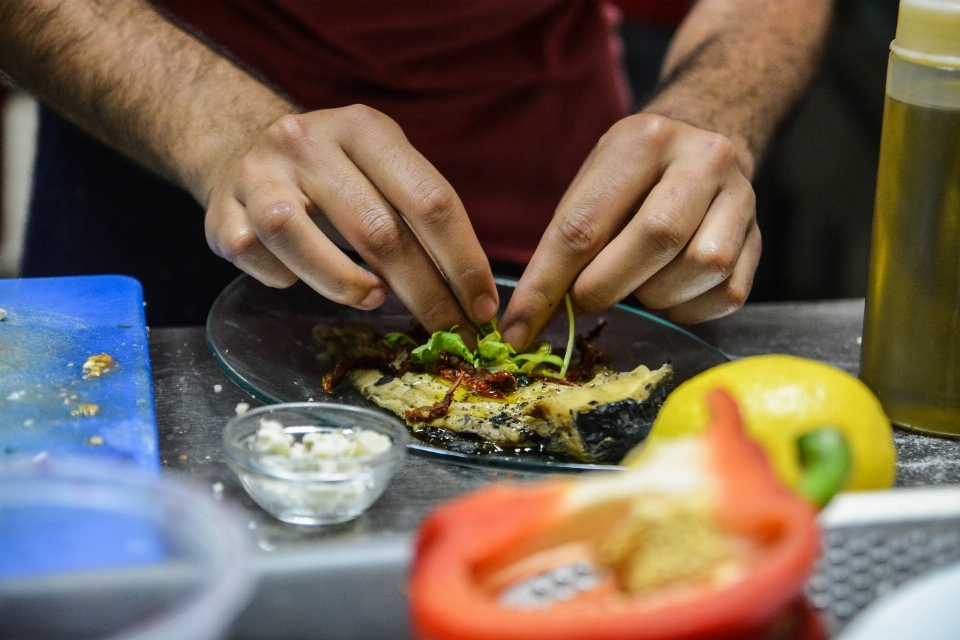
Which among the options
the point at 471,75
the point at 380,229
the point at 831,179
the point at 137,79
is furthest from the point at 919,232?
the point at 831,179

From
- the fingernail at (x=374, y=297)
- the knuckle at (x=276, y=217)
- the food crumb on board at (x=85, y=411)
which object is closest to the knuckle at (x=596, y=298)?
the fingernail at (x=374, y=297)

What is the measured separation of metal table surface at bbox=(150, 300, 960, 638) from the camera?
64 centimetres

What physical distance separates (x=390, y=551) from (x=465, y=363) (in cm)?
61

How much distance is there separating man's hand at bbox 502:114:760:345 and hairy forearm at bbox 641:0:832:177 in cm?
32

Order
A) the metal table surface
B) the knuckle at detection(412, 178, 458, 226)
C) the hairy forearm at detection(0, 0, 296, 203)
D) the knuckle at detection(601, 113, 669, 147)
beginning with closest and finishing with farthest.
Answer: the metal table surface
the knuckle at detection(412, 178, 458, 226)
the knuckle at detection(601, 113, 669, 147)
the hairy forearm at detection(0, 0, 296, 203)

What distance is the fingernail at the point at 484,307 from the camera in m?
1.24

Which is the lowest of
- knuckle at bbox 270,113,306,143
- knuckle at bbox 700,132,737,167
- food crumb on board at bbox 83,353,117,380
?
food crumb on board at bbox 83,353,117,380

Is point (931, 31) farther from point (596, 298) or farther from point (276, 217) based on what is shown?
point (276, 217)

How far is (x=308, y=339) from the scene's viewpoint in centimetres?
137

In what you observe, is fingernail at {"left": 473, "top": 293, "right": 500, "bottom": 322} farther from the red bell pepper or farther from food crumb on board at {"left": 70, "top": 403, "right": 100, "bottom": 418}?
the red bell pepper

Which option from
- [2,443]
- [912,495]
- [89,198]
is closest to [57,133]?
[89,198]

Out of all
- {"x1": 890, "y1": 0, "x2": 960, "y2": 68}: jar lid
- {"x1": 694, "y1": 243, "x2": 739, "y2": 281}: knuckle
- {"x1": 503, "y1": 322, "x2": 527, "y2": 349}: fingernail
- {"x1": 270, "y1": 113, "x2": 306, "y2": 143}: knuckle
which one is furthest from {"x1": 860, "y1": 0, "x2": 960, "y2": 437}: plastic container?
{"x1": 270, "y1": 113, "x2": 306, "y2": 143}: knuckle

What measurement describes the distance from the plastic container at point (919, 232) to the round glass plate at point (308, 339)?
0.23 meters

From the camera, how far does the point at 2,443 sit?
3.20ft
